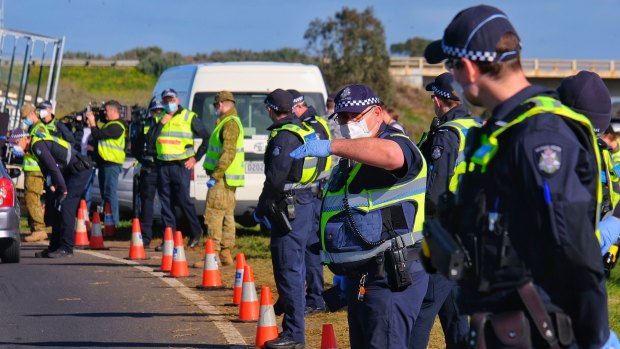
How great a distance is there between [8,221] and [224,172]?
8.65ft

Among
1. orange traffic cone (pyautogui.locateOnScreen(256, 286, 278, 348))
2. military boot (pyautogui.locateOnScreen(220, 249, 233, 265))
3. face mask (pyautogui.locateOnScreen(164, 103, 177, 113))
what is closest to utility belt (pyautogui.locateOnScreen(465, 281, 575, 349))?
orange traffic cone (pyautogui.locateOnScreen(256, 286, 278, 348))

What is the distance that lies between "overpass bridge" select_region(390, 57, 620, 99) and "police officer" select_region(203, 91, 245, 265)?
177 feet

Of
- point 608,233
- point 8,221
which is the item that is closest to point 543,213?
point 608,233

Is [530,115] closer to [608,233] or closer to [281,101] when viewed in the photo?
[608,233]

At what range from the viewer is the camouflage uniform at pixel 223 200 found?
14992mm

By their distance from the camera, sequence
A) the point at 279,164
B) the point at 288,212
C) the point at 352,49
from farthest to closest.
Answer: the point at 352,49, the point at 279,164, the point at 288,212

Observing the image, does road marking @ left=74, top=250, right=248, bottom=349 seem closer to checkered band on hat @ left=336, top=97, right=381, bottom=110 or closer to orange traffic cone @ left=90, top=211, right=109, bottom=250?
orange traffic cone @ left=90, top=211, right=109, bottom=250

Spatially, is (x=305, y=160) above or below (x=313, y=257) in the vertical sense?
above

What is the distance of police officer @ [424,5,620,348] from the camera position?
162 inches

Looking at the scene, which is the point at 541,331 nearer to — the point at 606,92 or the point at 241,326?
the point at 606,92

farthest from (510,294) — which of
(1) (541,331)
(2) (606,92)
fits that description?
(2) (606,92)

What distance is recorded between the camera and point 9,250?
Answer: 15.4m

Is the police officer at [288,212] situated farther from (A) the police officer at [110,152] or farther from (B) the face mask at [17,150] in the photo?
(B) the face mask at [17,150]

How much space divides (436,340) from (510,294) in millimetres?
5778
